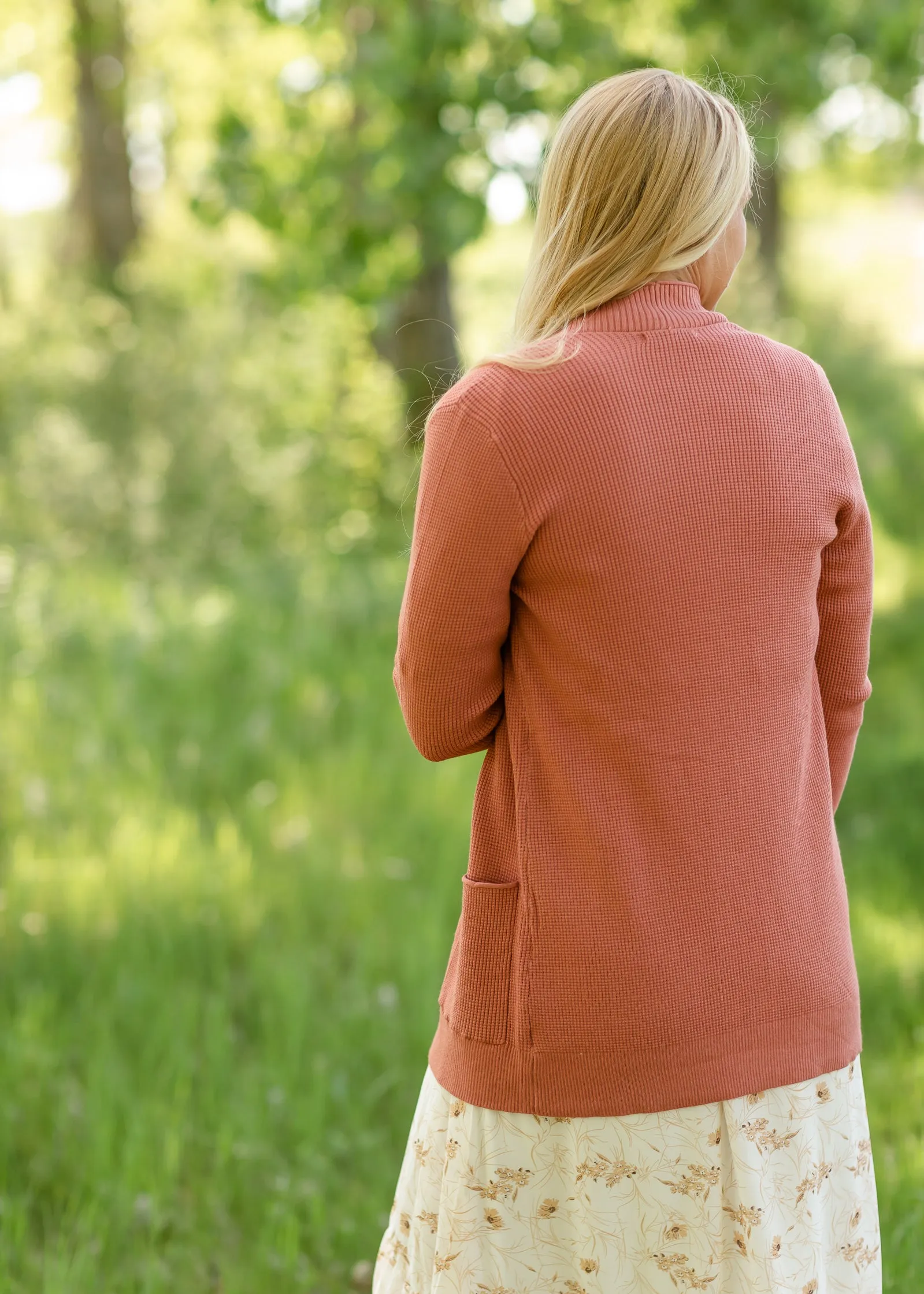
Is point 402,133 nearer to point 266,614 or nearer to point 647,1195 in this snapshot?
point 266,614

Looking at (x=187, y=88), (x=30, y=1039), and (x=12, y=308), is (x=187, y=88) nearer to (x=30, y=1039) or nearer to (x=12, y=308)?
(x=12, y=308)

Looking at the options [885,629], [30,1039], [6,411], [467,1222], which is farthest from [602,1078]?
[6,411]

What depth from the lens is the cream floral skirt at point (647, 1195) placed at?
1.63 metres

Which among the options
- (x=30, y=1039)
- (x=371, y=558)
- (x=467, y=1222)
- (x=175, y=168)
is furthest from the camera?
(x=175, y=168)

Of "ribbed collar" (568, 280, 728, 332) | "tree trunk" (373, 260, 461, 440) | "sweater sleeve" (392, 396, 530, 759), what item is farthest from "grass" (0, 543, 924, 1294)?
"tree trunk" (373, 260, 461, 440)

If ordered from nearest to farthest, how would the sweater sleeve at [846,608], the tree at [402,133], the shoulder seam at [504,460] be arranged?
the shoulder seam at [504,460], the sweater sleeve at [846,608], the tree at [402,133]

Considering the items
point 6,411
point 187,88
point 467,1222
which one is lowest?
point 467,1222

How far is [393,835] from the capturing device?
14.5 ft

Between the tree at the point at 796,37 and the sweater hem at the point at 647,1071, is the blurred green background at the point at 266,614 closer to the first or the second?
the tree at the point at 796,37

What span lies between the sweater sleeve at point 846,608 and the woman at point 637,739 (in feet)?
0.06

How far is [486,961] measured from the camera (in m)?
1.66

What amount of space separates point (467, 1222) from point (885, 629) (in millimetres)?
5566

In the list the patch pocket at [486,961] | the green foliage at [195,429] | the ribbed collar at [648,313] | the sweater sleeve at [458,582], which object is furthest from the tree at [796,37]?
the patch pocket at [486,961]

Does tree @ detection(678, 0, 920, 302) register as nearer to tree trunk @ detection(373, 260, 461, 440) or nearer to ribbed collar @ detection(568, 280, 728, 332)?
tree trunk @ detection(373, 260, 461, 440)
